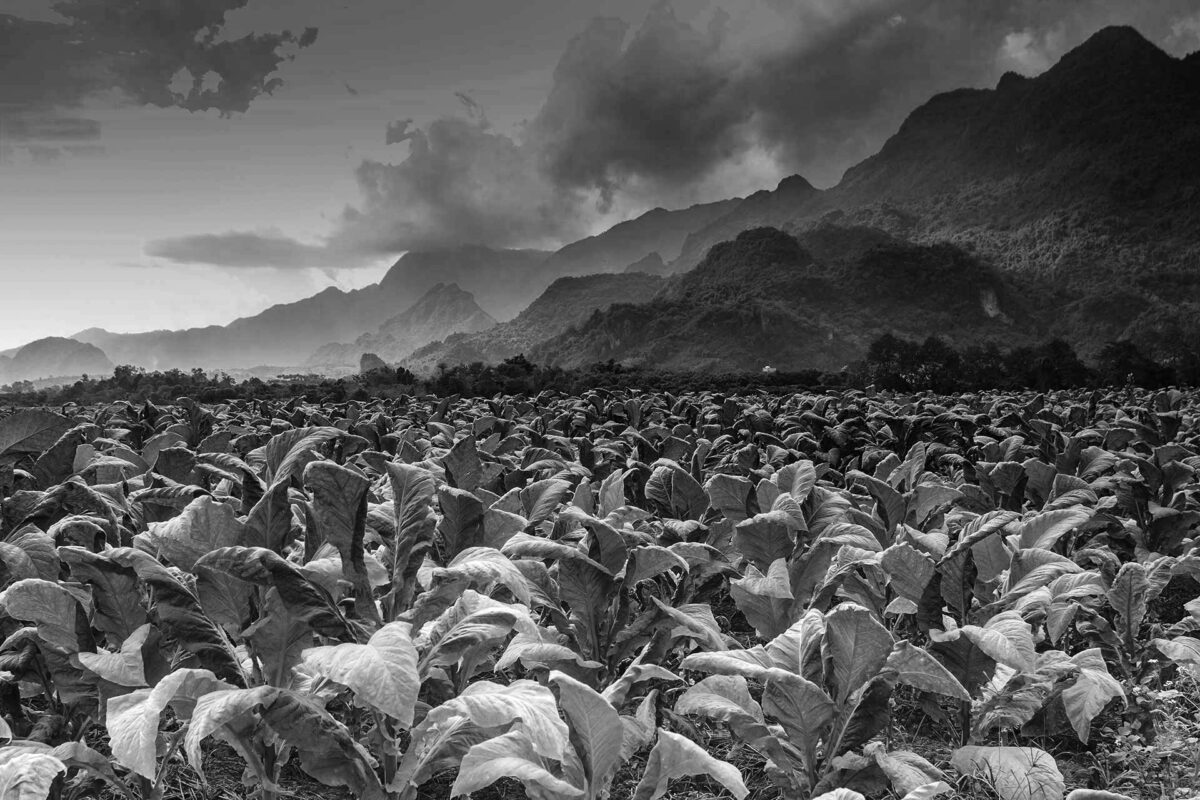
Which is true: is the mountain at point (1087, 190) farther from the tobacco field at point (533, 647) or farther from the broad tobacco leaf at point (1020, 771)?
the broad tobacco leaf at point (1020, 771)

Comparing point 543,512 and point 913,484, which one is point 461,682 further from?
point 913,484

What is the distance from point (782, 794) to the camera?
258 centimetres

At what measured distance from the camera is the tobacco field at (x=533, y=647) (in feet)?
6.64

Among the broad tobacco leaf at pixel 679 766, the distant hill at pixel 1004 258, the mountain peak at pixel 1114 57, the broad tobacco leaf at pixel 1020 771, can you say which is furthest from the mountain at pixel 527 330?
the broad tobacco leaf at pixel 679 766

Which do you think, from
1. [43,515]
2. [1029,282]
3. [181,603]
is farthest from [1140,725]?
[1029,282]

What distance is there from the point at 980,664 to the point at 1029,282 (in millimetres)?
155575

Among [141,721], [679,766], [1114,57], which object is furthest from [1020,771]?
[1114,57]

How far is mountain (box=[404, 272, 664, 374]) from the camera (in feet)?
521

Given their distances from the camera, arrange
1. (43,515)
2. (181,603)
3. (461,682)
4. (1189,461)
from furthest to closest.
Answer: (1189,461) < (43,515) < (461,682) < (181,603)

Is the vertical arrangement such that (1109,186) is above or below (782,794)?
above

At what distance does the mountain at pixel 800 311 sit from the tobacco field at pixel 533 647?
3888 inches

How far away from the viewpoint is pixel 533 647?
2447mm

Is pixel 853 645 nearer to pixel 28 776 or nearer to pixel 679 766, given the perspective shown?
pixel 679 766

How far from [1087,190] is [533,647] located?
180398mm
